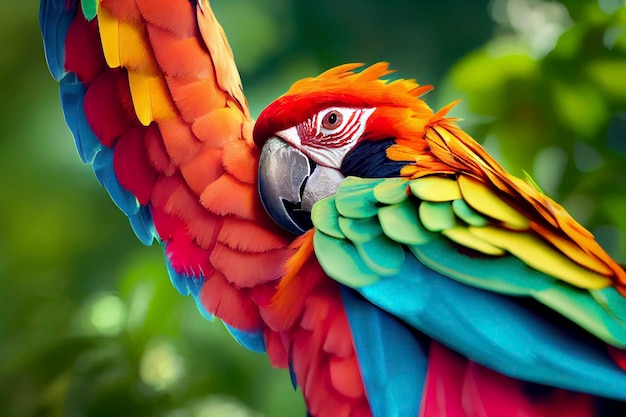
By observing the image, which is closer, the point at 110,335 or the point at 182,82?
the point at 182,82

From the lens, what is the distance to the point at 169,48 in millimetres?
781

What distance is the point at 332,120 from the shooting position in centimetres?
76

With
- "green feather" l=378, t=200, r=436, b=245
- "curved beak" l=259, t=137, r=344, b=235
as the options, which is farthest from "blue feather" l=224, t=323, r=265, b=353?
"green feather" l=378, t=200, r=436, b=245

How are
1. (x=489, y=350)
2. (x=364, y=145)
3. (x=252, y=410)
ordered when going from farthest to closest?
(x=252, y=410) < (x=364, y=145) < (x=489, y=350)

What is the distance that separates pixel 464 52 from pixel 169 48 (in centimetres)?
43

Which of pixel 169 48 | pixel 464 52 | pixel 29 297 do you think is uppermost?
pixel 169 48

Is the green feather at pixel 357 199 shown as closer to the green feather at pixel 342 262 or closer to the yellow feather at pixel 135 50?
the green feather at pixel 342 262

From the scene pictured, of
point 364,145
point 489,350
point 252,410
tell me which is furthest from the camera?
point 252,410

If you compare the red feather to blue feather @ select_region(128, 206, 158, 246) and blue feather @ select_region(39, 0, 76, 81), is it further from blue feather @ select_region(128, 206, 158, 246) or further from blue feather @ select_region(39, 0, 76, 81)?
blue feather @ select_region(39, 0, 76, 81)

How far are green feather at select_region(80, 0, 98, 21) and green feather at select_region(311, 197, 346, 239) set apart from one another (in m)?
0.37

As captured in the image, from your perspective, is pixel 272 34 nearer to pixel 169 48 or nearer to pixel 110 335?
pixel 169 48

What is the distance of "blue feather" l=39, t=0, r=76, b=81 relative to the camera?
0.83 meters

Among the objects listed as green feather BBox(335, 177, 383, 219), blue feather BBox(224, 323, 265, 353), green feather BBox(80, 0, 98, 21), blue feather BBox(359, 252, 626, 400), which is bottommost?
blue feather BBox(224, 323, 265, 353)

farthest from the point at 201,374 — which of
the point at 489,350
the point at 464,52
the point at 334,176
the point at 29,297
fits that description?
the point at 464,52
